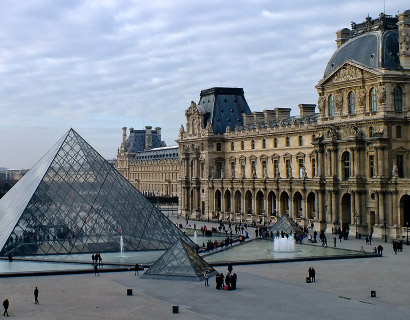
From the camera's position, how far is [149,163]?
128750 millimetres

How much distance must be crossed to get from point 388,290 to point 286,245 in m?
14.8

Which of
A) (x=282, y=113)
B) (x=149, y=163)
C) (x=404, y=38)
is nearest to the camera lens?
(x=404, y=38)

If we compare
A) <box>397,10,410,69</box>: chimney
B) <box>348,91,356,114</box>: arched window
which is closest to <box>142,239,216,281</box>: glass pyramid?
<box>348,91,356,114</box>: arched window

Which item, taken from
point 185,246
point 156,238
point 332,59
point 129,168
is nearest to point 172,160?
point 129,168

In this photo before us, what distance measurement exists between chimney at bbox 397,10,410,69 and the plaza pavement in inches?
845

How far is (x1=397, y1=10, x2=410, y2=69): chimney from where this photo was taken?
48844mm

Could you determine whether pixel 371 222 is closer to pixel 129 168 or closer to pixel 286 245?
pixel 286 245

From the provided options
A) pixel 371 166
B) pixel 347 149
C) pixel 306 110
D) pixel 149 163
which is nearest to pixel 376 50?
pixel 347 149

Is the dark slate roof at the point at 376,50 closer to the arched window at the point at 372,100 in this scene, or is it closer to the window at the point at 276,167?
the arched window at the point at 372,100

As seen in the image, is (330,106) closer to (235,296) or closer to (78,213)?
(78,213)

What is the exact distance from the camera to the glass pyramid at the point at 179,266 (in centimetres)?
2925

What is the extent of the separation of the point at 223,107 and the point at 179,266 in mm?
48588

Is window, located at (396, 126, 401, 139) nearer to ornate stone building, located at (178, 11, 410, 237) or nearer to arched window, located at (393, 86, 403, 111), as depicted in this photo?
ornate stone building, located at (178, 11, 410, 237)

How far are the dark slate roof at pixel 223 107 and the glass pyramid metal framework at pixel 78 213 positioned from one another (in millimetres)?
32512
